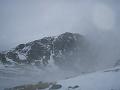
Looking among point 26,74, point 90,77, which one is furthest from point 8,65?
point 90,77

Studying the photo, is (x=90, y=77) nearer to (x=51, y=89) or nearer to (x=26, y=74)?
(x=51, y=89)

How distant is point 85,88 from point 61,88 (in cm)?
428

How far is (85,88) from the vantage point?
3562 centimetres

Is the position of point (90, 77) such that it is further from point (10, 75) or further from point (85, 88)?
point (10, 75)

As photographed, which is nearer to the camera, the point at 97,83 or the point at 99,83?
the point at 99,83

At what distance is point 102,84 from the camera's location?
117ft

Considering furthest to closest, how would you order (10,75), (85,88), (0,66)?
(0,66) < (10,75) < (85,88)

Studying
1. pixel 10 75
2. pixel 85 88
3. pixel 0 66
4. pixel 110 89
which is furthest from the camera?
pixel 0 66

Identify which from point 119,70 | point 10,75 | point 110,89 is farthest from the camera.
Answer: point 10,75

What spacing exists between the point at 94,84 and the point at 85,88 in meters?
1.97

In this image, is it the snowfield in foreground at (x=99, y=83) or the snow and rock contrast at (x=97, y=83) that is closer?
the snowfield in foreground at (x=99, y=83)

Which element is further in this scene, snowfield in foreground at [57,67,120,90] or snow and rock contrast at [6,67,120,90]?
snow and rock contrast at [6,67,120,90]

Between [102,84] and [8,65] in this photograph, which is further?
[8,65]

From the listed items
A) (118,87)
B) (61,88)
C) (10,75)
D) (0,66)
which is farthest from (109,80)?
(0,66)
